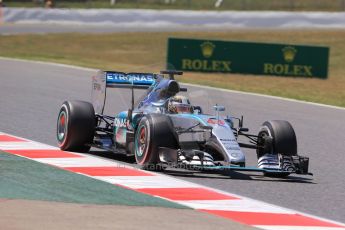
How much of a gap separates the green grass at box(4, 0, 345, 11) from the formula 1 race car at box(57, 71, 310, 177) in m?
37.5

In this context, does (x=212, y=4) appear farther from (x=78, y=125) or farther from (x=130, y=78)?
(x=78, y=125)

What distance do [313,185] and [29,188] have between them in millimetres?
3121

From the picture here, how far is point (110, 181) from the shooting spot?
10.8 m

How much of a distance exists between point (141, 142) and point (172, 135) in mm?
461

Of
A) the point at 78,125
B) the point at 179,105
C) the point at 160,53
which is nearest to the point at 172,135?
the point at 179,105

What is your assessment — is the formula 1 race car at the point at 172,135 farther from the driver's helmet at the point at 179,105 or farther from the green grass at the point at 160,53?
the green grass at the point at 160,53

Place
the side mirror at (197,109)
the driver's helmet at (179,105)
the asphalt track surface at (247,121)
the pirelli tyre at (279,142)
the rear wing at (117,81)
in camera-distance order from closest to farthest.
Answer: the asphalt track surface at (247,121) → the pirelli tyre at (279,142) → the driver's helmet at (179,105) → the side mirror at (197,109) → the rear wing at (117,81)

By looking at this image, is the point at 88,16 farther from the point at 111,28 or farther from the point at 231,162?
the point at 231,162

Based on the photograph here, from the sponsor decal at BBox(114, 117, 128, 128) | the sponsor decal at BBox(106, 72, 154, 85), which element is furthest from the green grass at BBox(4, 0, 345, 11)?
the sponsor decal at BBox(114, 117, 128, 128)

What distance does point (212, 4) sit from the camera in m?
55.0

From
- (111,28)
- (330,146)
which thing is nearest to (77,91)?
(330,146)

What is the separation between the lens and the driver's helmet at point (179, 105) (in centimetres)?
1213

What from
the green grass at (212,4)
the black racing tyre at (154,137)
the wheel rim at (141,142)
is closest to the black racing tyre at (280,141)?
the black racing tyre at (154,137)

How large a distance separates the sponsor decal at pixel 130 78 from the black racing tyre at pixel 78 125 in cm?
65
